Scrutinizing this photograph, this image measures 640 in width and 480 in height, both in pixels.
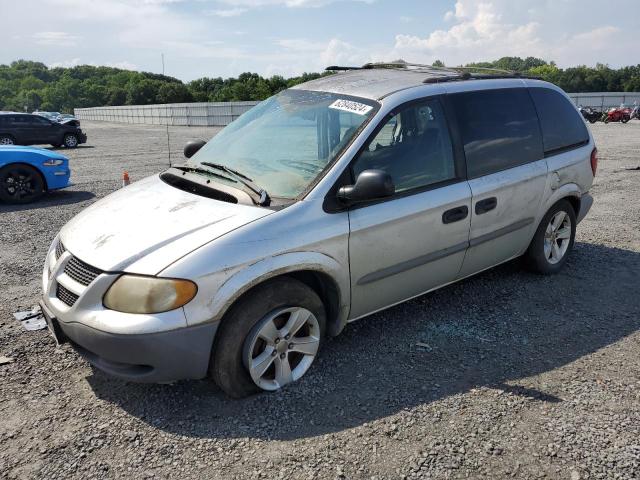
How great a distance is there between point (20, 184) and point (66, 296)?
23.2 ft

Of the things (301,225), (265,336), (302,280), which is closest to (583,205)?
(302,280)

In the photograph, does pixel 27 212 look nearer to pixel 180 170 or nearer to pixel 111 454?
pixel 180 170

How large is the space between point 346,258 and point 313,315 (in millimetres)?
407

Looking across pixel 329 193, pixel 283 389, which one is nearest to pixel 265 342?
pixel 283 389

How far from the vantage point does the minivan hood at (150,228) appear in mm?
2773

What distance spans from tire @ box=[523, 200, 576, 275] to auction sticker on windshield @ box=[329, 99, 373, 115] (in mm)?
2184

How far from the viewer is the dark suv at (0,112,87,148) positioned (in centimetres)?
1986

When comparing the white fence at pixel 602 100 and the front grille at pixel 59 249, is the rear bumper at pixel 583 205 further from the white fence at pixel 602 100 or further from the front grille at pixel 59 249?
the white fence at pixel 602 100

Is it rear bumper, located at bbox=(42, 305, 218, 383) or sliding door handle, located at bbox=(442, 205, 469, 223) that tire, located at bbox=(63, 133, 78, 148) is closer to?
rear bumper, located at bbox=(42, 305, 218, 383)

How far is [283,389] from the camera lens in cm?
319

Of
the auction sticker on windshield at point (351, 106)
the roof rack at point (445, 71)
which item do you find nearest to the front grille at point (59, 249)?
the auction sticker on windshield at point (351, 106)

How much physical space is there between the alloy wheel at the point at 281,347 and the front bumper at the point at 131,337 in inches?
11.4

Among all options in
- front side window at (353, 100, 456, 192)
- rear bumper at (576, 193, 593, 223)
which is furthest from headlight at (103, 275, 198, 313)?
rear bumper at (576, 193, 593, 223)

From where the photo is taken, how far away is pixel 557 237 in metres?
5.06
